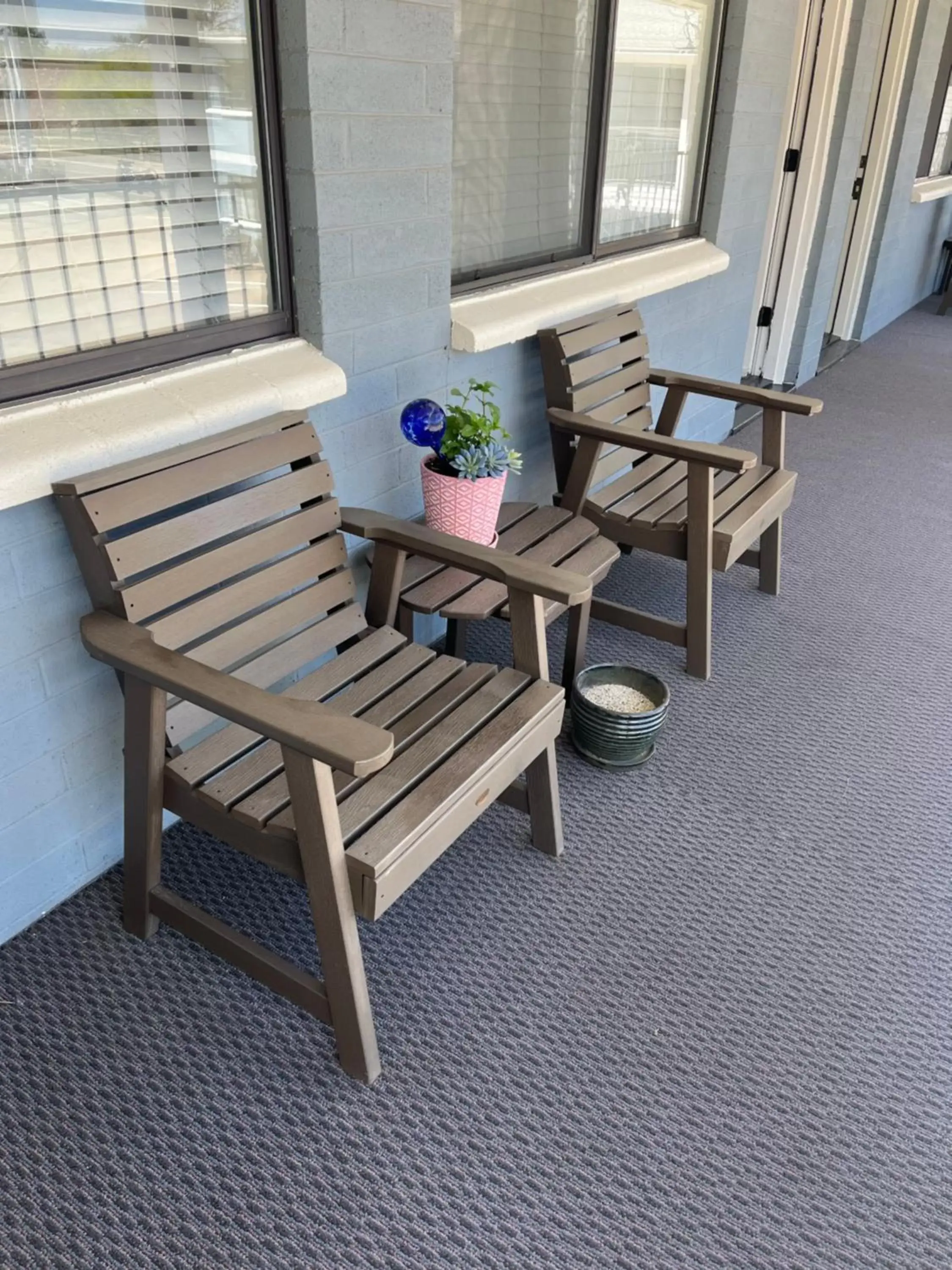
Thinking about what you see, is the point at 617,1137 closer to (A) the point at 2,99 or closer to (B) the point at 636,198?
(A) the point at 2,99

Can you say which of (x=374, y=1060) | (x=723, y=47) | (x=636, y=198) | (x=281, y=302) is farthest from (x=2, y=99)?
(x=723, y=47)

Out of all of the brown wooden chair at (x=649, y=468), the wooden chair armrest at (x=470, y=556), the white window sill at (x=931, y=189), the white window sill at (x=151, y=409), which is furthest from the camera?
the white window sill at (x=931, y=189)

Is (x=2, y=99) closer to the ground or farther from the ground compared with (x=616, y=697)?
farther from the ground

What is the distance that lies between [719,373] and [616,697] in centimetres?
220

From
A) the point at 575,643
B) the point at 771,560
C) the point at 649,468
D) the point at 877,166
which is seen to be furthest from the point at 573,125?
→ the point at 877,166

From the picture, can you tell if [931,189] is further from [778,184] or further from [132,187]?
[132,187]

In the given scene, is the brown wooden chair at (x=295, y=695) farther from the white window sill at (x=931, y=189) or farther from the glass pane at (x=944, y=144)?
the glass pane at (x=944, y=144)

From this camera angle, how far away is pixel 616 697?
7.55 ft

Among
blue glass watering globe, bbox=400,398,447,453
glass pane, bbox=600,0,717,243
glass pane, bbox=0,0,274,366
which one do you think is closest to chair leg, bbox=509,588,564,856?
blue glass watering globe, bbox=400,398,447,453

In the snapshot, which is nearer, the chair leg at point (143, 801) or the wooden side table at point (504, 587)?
the chair leg at point (143, 801)

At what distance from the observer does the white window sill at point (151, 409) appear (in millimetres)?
1469

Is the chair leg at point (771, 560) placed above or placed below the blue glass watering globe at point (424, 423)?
below

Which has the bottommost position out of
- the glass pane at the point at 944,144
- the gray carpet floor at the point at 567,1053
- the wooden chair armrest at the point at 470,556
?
the gray carpet floor at the point at 567,1053

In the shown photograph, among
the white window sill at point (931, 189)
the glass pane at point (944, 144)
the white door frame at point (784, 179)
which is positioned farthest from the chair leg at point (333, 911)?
the glass pane at point (944, 144)
